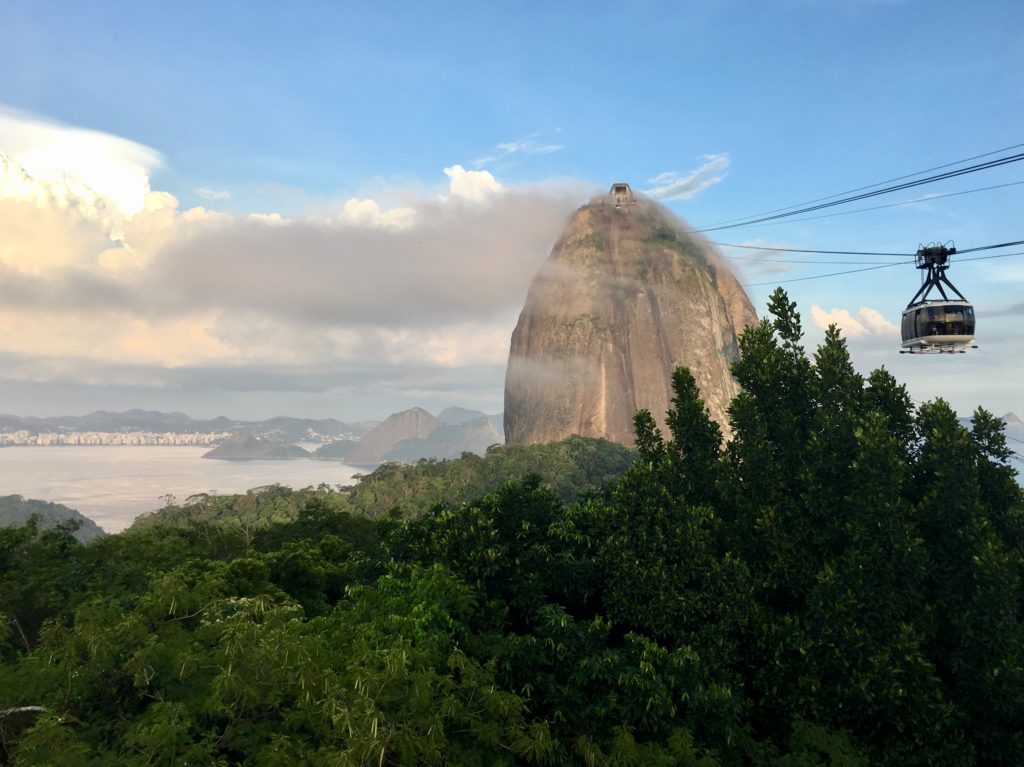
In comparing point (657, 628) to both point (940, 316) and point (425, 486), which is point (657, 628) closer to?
point (940, 316)

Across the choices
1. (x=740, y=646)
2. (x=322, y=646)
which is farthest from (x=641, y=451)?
(x=322, y=646)

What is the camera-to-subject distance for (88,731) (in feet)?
33.1

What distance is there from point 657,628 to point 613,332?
331 ft

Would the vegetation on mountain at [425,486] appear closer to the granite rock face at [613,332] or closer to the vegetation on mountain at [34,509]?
the granite rock face at [613,332]

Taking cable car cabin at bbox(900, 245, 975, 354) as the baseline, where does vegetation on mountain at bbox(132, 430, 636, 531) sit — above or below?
below

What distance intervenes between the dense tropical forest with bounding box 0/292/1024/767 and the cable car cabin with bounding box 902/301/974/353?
4089 millimetres

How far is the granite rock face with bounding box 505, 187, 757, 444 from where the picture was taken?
110 metres

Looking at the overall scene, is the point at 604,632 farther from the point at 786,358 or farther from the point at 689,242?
the point at 689,242

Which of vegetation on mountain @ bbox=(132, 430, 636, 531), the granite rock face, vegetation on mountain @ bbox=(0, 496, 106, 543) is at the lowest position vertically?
vegetation on mountain @ bbox=(0, 496, 106, 543)

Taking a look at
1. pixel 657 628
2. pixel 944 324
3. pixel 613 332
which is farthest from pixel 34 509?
pixel 944 324

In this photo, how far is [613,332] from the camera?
369 ft

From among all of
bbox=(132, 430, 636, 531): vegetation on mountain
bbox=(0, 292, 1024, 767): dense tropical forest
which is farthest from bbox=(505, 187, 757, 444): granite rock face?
bbox=(0, 292, 1024, 767): dense tropical forest

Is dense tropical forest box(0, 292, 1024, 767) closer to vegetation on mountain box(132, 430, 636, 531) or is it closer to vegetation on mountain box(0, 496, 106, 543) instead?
vegetation on mountain box(132, 430, 636, 531)

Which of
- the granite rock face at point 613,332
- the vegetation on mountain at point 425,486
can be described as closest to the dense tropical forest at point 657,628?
the vegetation on mountain at point 425,486
